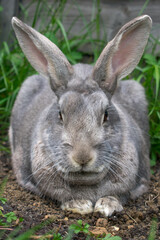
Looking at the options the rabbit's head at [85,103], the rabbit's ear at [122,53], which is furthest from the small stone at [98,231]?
the rabbit's ear at [122,53]

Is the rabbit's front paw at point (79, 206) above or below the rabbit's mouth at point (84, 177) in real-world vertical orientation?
below

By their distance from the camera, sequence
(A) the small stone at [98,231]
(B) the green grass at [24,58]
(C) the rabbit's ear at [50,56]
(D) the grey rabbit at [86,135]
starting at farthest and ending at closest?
(B) the green grass at [24,58] → (C) the rabbit's ear at [50,56] → (D) the grey rabbit at [86,135] → (A) the small stone at [98,231]

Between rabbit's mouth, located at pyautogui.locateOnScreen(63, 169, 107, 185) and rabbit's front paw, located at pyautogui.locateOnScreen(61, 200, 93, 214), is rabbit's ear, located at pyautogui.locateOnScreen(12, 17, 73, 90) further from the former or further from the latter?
rabbit's front paw, located at pyautogui.locateOnScreen(61, 200, 93, 214)

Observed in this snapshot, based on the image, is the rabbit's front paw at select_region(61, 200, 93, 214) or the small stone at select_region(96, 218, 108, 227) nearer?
the small stone at select_region(96, 218, 108, 227)

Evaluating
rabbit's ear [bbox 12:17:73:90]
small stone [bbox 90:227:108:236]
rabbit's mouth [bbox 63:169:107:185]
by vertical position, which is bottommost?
small stone [bbox 90:227:108:236]

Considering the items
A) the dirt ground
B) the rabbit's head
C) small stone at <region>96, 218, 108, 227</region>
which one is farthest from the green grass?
small stone at <region>96, 218, 108, 227</region>

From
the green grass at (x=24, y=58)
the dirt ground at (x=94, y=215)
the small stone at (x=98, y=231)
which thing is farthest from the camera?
the green grass at (x=24, y=58)

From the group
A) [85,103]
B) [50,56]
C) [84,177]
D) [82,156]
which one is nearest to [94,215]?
[84,177]

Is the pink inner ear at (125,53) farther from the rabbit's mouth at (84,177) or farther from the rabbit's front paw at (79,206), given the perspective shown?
the rabbit's front paw at (79,206)
